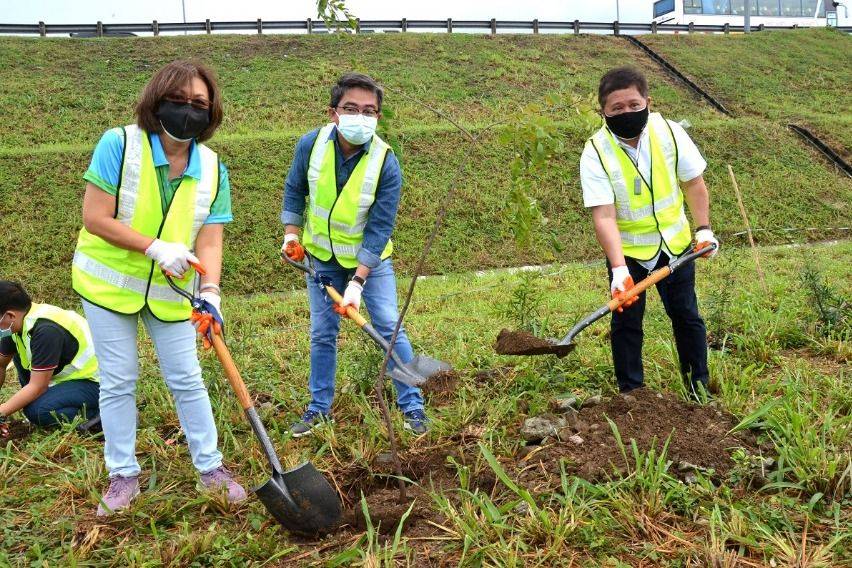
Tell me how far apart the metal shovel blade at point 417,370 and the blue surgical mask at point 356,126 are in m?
1.10

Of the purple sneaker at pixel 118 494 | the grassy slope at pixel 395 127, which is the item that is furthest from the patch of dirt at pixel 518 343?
the purple sneaker at pixel 118 494

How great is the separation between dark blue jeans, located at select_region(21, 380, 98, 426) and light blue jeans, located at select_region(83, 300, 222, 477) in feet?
3.70

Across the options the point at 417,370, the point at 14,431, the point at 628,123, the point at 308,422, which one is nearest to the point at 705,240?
the point at 628,123

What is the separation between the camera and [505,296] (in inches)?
287

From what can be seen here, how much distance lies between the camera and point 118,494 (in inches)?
108

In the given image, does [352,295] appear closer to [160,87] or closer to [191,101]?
[191,101]

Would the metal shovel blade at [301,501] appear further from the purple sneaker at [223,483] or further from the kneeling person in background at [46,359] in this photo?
the kneeling person in background at [46,359]

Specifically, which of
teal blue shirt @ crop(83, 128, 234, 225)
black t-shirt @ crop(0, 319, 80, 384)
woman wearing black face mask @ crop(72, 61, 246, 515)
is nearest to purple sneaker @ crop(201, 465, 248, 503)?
woman wearing black face mask @ crop(72, 61, 246, 515)

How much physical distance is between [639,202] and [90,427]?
3.00 meters

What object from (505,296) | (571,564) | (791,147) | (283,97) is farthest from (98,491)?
(791,147)

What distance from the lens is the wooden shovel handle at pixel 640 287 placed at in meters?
3.16

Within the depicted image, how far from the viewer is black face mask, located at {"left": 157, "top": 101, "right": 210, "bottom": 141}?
265 cm

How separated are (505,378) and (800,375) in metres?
1.48

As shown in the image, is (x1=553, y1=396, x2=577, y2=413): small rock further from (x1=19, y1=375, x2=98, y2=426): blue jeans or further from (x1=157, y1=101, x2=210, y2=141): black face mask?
(x1=19, y1=375, x2=98, y2=426): blue jeans
